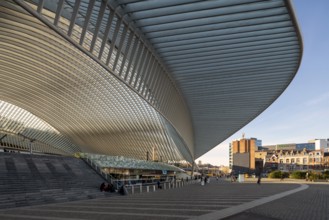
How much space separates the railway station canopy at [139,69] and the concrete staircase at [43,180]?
307 inches

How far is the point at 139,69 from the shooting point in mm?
23828

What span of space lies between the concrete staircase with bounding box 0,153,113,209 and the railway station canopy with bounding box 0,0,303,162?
7.79m

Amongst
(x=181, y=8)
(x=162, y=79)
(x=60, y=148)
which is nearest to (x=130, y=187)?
(x=162, y=79)

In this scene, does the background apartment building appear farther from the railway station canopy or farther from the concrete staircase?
the concrete staircase

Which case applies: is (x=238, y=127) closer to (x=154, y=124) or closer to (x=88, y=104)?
(x=154, y=124)

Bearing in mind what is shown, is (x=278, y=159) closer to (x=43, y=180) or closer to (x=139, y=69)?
(x=139, y=69)

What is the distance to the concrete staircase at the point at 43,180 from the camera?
1977cm

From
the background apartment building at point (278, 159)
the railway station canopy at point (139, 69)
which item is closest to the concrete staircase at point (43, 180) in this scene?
the railway station canopy at point (139, 69)

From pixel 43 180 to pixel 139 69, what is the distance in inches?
382

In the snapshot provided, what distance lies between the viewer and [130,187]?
30031mm

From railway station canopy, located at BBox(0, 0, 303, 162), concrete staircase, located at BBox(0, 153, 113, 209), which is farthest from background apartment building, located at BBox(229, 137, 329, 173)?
concrete staircase, located at BBox(0, 153, 113, 209)

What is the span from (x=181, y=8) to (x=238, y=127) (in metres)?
42.9

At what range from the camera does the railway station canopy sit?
58.7 feet

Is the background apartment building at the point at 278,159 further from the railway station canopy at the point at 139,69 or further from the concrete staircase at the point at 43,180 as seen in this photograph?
the concrete staircase at the point at 43,180
